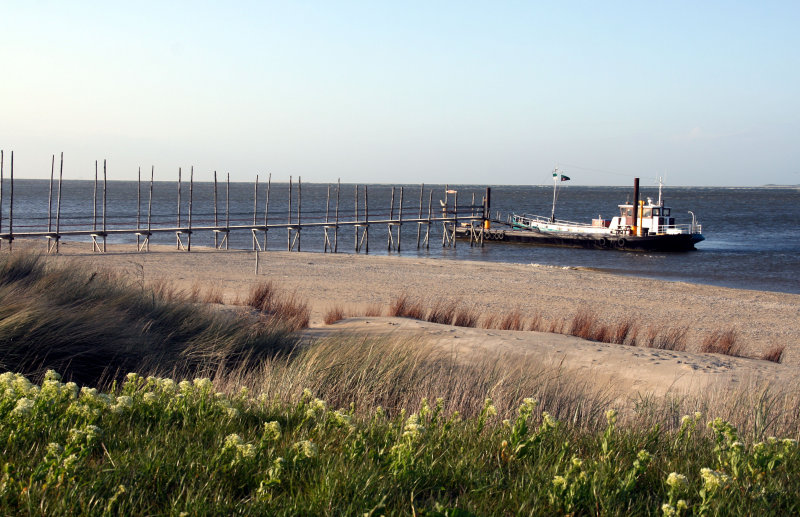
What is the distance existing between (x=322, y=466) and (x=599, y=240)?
41.0m

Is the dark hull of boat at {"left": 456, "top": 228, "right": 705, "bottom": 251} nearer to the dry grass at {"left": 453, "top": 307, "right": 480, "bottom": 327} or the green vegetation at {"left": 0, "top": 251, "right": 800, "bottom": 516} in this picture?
the dry grass at {"left": 453, "top": 307, "right": 480, "bottom": 327}

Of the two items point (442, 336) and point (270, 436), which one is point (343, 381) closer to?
point (270, 436)

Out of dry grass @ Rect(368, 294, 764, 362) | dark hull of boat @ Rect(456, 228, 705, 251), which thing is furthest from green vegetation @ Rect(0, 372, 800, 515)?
dark hull of boat @ Rect(456, 228, 705, 251)

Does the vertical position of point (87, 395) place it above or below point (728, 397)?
above

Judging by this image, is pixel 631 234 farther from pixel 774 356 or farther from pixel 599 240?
pixel 774 356

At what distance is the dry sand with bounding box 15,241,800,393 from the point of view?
858 centimetres

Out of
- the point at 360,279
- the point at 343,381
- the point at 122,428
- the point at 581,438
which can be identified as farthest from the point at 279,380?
the point at 360,279

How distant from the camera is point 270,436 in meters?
3.37

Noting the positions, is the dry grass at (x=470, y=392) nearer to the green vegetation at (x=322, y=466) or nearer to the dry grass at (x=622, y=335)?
the green vegetation at (x=322, y=466)

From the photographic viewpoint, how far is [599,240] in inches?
1657

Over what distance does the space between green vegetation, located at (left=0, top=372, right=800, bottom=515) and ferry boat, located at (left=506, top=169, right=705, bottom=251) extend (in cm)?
3782

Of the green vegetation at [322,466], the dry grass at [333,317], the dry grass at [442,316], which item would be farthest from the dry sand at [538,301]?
the green vegetation at [322,466]

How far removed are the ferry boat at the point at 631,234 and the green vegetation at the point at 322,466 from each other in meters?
37.8

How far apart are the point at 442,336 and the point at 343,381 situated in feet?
A: 13.3
